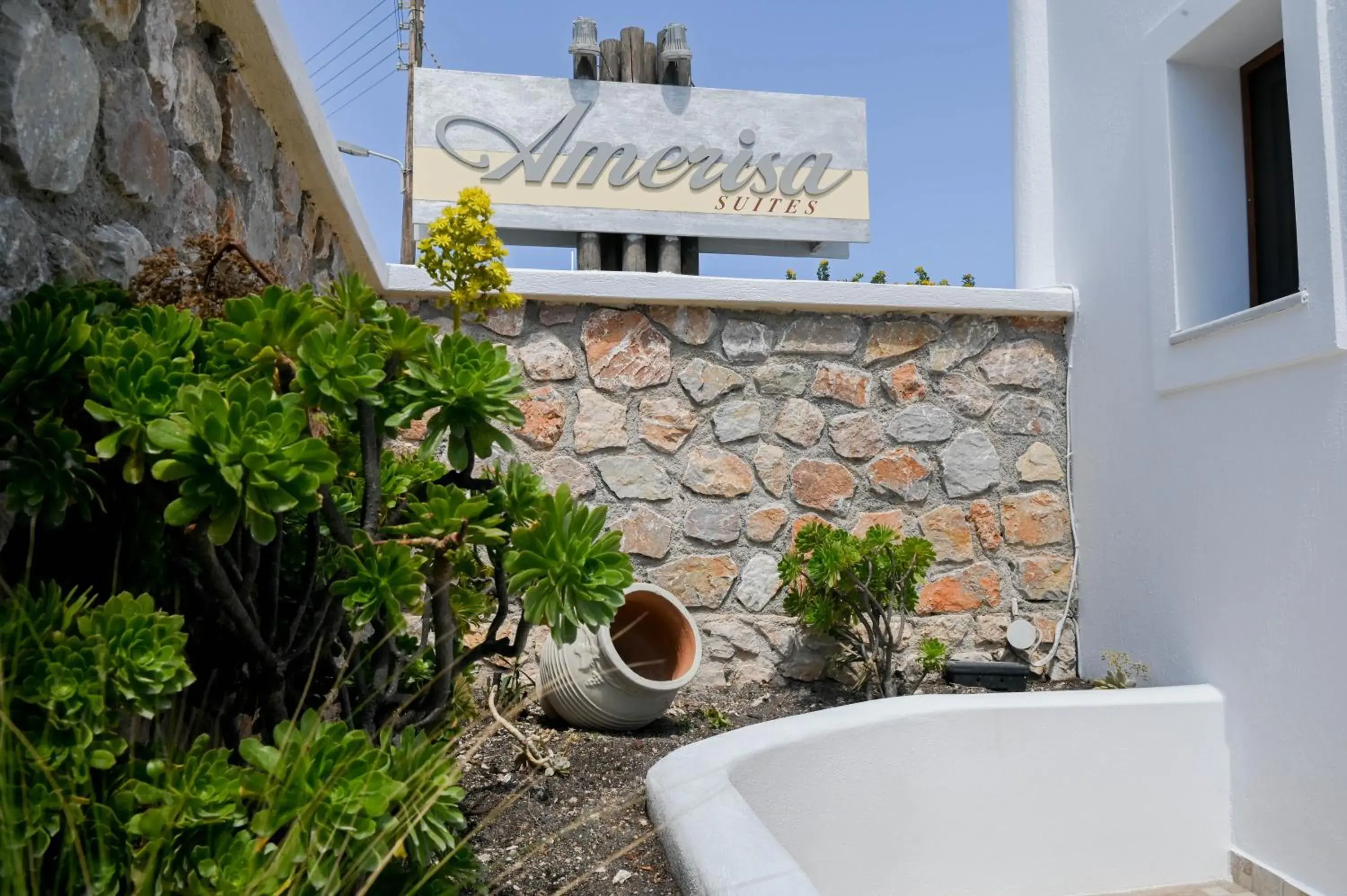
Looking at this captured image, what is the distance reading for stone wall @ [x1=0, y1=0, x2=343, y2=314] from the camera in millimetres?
1044

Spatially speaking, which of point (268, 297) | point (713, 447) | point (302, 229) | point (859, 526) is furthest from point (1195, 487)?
point (268, 297)

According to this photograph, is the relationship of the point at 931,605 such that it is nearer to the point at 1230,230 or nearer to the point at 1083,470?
the point at 1083,470

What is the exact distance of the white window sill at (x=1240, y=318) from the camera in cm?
274

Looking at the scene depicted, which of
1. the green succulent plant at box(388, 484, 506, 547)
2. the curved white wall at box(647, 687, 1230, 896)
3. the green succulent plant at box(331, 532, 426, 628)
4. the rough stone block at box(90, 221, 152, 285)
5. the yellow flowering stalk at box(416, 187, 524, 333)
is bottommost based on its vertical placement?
the curved white wall at box(647, 687, 1230, 896)

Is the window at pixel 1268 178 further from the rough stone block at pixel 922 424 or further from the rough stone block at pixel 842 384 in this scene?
the rough stone block at pixel 842 384

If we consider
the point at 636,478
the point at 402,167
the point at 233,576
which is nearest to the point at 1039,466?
the point at 636,478

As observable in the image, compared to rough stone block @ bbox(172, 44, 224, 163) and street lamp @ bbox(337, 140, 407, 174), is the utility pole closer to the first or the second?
street lamp @ bbox(337, 140, 407, 174)

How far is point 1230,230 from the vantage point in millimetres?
3299

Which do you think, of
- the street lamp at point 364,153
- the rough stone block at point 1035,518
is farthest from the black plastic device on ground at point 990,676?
the street lamp at point 364,153

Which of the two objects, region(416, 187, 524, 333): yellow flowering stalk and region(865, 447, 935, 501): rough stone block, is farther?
region(865, 447, 935, 501): rough stone block

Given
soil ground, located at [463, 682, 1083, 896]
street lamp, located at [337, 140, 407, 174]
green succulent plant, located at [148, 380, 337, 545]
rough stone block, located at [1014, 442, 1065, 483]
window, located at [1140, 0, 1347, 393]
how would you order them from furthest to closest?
street lamp, located at [337, 140, 407, 174], rough stone block, located at [1014, 442, 1065, 483], window, located at [1140, 0, 1347, 393], soil ground, located at [463, 682, 1083, 896], green succulent plant, located at [148, 380, 337, 545]

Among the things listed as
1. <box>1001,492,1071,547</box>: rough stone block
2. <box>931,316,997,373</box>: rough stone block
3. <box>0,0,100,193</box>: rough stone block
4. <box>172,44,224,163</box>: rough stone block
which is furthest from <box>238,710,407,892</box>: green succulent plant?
<box>1001,492,1071,547</box>: rough stone block

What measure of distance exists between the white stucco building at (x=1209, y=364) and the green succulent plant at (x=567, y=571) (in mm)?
2345

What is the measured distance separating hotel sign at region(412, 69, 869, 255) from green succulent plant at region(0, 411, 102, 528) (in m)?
3.94
